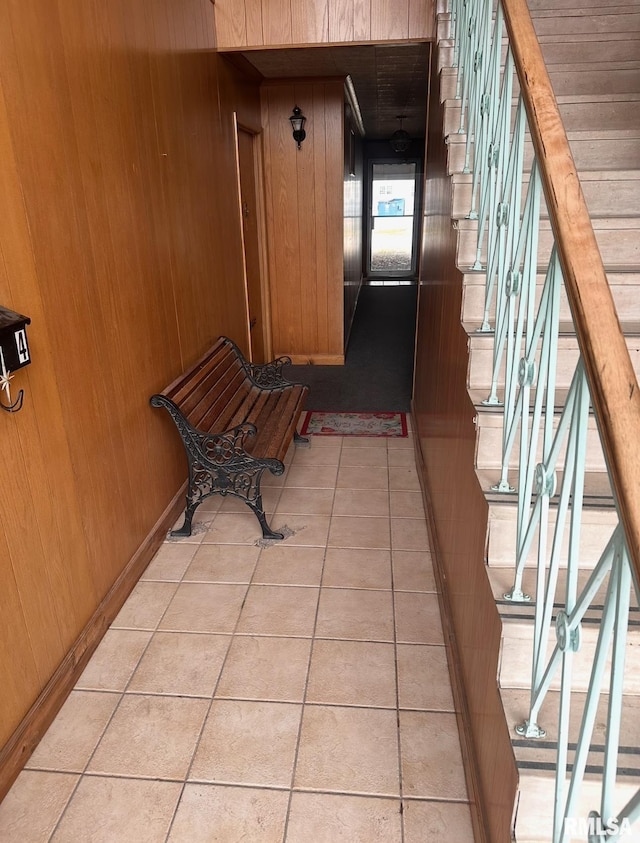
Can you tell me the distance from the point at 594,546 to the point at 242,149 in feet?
14.2

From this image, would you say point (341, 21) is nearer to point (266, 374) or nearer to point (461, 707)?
point (266, 374)

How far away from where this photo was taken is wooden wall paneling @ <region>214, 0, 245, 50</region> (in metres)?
3.45

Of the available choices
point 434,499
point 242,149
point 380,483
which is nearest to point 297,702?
point 434,499

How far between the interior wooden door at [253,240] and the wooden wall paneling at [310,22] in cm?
120

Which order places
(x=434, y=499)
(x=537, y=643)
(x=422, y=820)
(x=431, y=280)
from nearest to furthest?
(x=537, y=643) → (x=422, y=820) → (x=434, y=499) → (x=431, y=280)

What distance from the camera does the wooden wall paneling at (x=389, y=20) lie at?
130 inches

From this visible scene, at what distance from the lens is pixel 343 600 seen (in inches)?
96.7

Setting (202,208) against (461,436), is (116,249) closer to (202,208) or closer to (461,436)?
(202,208)

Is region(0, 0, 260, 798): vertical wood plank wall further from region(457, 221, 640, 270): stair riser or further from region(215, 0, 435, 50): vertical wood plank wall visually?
region(457, 221, 640, 270): stair riser

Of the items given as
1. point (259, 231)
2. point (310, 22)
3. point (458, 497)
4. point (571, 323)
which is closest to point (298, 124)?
point (259, 231)

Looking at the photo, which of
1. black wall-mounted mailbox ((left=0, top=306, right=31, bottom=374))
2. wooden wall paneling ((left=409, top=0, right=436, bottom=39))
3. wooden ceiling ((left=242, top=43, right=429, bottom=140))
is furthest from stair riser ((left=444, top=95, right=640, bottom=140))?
black wall-mounted mailbox ((left=0, top=306, right=31, bottom=374))

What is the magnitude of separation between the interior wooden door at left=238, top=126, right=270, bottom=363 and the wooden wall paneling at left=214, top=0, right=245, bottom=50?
947mm

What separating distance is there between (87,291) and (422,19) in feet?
8.44

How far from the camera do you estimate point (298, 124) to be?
5.14 m
